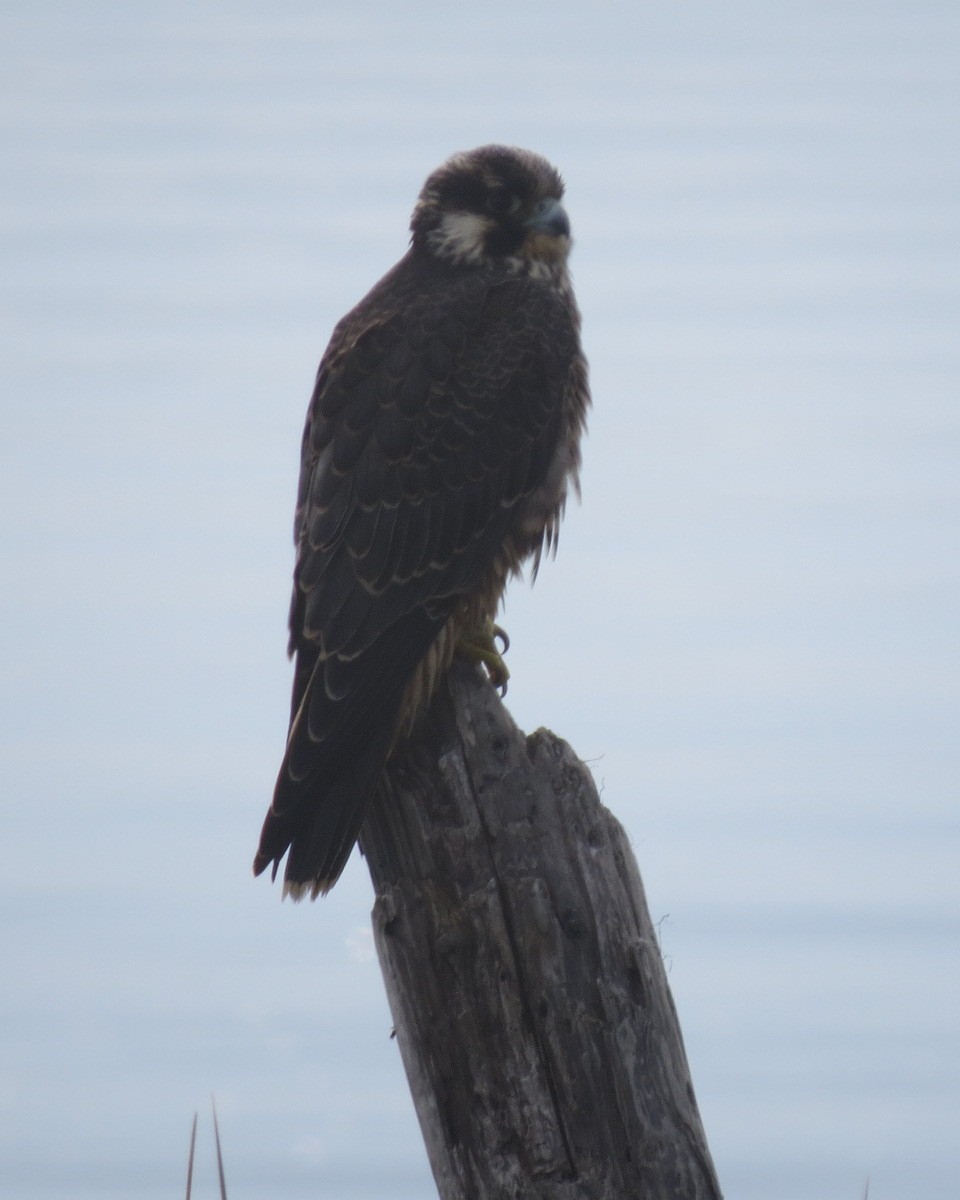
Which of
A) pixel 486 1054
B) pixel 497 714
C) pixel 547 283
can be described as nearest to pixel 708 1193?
pixel 486 1054

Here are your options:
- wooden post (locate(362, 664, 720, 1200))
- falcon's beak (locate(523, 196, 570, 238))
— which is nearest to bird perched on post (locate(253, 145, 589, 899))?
falcon's beak (locate(523, 196, 570, 238))

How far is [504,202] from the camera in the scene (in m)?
3.78

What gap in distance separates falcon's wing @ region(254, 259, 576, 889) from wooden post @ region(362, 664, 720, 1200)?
13.5 inches

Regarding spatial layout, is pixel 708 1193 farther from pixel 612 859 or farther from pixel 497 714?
pixel 497 714

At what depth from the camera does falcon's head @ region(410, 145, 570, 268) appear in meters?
3.75

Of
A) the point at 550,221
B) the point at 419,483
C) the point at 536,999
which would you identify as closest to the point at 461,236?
the point at 550,221

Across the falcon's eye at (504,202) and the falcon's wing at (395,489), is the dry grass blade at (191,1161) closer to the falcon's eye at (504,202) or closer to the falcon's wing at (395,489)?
the falcon's wing at (395,489)

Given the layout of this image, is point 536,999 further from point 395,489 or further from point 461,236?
point 461,236

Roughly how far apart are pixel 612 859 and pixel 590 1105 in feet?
1.32

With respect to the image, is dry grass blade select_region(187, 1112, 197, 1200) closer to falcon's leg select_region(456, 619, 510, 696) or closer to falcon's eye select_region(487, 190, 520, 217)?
falcon's leg select_region(456, 619, 510, 696)

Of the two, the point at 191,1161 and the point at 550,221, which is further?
the point at 550,221

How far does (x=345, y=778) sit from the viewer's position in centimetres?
263

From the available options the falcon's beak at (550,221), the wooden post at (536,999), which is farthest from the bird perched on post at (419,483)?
Result: the wooden post at (536,999)

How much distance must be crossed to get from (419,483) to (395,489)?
0.21 ft
